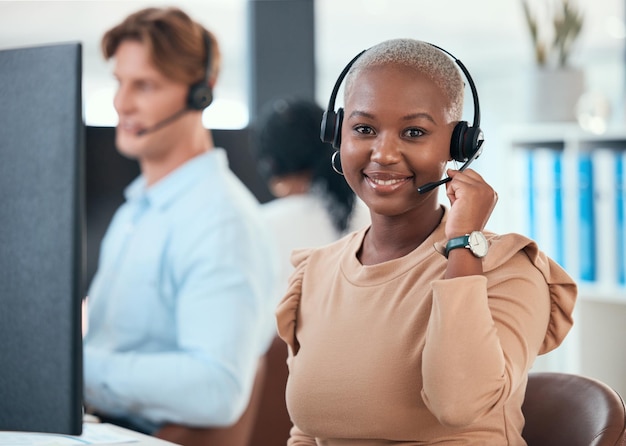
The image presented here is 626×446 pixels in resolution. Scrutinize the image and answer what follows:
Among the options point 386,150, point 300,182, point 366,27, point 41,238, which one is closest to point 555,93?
point 300,182

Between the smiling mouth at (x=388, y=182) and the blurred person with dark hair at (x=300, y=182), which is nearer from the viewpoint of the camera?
the smiling mouth at (x=388, y=182)

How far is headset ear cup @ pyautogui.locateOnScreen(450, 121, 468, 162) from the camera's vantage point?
1122 mm

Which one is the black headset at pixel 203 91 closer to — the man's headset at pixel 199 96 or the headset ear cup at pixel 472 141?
the man's headset at pixel 199 96

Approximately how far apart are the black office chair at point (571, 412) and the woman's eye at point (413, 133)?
444 mm

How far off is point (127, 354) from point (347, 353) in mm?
856

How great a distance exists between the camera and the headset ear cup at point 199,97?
2129 mm

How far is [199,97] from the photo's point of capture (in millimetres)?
2127

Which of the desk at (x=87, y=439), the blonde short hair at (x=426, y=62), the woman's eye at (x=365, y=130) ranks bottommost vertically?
the desk at (x=87, y=439)

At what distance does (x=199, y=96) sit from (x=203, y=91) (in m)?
0.02

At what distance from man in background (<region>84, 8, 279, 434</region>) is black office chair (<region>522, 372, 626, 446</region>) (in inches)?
28.4

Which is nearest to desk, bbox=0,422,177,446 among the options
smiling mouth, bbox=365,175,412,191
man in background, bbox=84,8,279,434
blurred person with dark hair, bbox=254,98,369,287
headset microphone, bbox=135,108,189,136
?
man in background, bbox=84,8,279,434

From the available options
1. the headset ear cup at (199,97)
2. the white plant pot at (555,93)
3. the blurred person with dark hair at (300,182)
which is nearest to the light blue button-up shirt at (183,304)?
the headset ear cup at (199,97)

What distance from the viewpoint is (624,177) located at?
9.07 feet

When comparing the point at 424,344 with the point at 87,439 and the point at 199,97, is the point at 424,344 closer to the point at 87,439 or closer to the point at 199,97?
the point at 87,439
